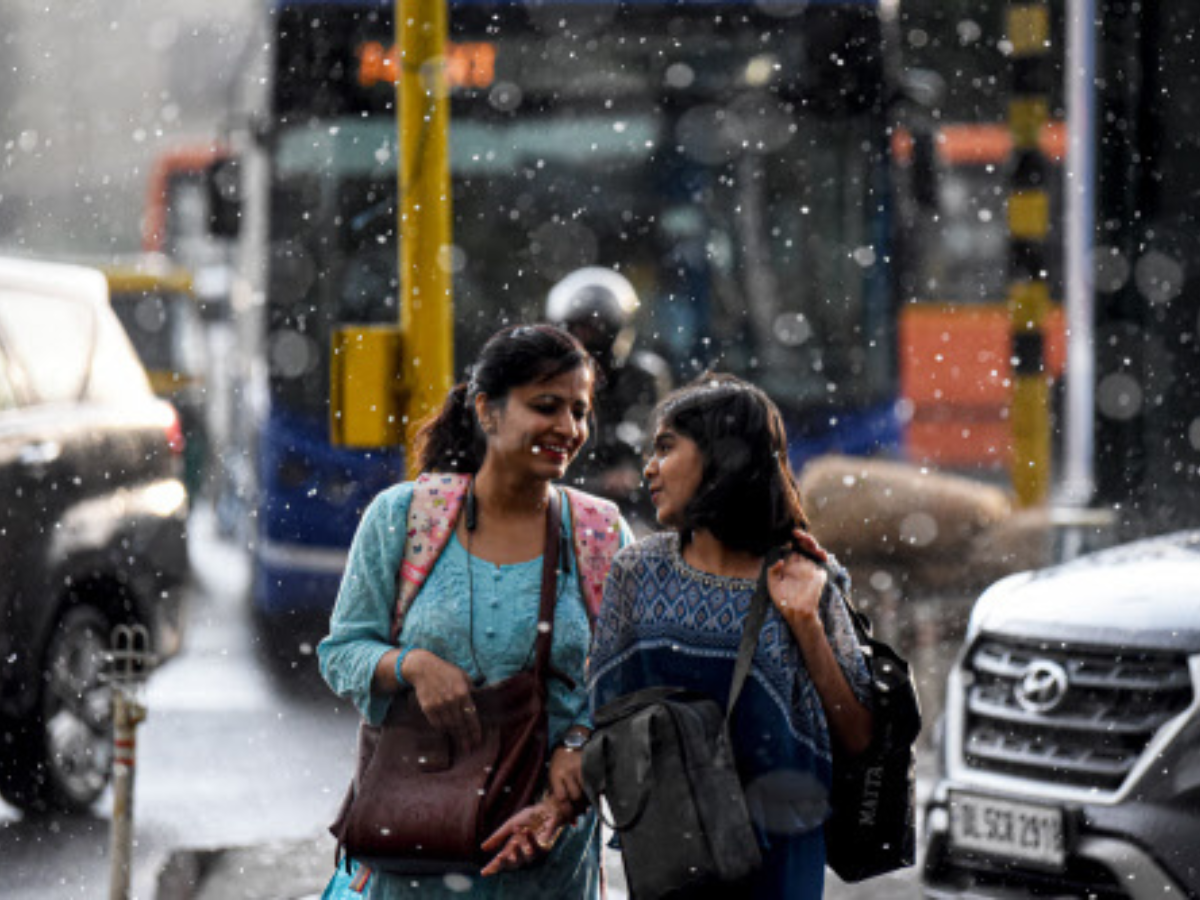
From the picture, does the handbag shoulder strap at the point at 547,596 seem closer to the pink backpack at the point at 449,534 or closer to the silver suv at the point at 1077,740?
the pink backpack at the point at 449,534

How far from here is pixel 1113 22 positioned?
1187 cm

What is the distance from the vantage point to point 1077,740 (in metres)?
5.37

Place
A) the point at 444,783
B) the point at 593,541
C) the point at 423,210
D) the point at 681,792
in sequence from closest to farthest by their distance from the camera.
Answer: the point at 681,792
the point at 444,783
the point at 593,541
the point at 423,210

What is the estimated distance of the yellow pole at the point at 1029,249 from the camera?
474 inches

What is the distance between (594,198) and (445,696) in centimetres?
849

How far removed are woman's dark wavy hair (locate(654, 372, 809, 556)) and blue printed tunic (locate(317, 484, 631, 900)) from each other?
341 millimetres

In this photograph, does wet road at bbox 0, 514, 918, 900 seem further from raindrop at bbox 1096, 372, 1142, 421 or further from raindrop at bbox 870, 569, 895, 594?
raindrop at bbox 1096, 372, 1142, 421

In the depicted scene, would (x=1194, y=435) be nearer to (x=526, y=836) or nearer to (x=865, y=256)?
(x=865, y=256)

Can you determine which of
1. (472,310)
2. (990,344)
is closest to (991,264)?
(990,344)

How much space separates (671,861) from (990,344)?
21.7m

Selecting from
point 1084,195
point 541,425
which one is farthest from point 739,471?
point 1084,195

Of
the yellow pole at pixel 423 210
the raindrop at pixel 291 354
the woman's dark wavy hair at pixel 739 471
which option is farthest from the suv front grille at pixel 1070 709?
the raindrop at pixel 291 354

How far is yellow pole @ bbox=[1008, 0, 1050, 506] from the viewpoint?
12031 millimetres

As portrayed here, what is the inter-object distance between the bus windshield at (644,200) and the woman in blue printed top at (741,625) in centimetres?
819
